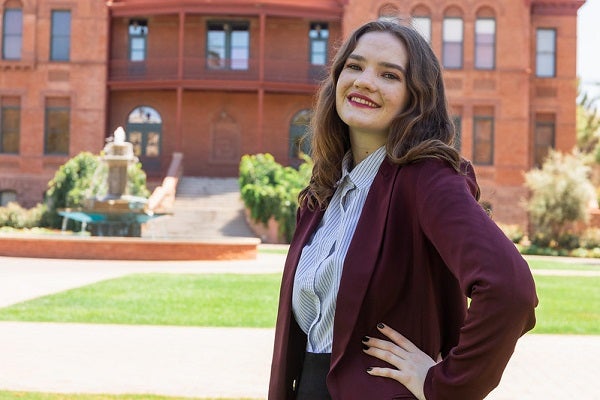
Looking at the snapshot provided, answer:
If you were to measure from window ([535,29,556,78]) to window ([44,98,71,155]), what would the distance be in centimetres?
2158

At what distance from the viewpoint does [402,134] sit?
7.47 feet

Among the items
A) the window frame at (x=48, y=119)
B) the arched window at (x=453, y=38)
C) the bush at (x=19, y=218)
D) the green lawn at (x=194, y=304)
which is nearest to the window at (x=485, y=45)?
the arched window at (x=453, y=38)

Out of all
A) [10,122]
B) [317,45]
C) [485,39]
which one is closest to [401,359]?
[317,45]

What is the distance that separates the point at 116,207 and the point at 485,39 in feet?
66.9

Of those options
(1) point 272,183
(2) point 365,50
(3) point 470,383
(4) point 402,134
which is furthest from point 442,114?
(1) point 272,183

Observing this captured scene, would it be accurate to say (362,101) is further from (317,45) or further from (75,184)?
(317,45)

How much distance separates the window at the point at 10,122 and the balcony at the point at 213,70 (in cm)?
464

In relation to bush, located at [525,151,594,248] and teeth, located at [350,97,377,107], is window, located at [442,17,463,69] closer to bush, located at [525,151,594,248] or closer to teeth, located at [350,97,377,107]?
bush, located at [525,151,594,248]

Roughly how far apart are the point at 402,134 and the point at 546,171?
28616 millimetres

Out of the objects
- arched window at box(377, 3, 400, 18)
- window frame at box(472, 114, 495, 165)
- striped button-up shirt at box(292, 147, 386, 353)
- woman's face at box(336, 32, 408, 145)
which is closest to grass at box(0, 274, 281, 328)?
arched window at box(377, 3, 400, 18)

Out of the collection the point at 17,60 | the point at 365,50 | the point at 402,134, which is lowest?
the point at 402,134

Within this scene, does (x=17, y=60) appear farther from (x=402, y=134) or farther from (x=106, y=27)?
(x=402, y=134)

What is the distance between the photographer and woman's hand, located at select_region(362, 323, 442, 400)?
2.07 metres

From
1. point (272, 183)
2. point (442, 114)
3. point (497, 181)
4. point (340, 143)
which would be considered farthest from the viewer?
point (497, 181)
